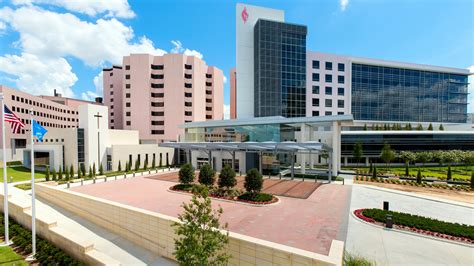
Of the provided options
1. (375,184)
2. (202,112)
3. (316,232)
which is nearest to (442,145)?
(375,184)

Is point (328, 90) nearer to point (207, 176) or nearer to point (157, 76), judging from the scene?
point (207, 176)

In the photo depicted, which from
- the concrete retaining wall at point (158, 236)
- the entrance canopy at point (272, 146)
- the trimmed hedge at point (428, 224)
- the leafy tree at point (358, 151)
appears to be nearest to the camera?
the concrete retaining wall at point (158, 236)

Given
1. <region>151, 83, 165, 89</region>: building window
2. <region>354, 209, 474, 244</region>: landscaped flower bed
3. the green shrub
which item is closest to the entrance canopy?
the green shrub

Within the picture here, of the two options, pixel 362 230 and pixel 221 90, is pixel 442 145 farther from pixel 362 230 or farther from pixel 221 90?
pixel 221 90

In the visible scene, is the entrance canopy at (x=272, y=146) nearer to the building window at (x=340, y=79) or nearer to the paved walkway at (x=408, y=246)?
the paved walkway at (x=408, y=246)

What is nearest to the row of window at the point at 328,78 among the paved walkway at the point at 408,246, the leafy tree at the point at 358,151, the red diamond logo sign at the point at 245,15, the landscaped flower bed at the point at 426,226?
the leafy tree at the point at 358,151

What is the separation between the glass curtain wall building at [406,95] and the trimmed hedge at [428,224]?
141ft

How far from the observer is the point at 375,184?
1047 inches

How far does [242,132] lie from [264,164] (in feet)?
19.7

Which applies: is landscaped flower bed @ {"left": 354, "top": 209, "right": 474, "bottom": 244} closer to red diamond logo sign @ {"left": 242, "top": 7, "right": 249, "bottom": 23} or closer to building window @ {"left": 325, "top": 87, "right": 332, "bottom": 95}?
building window @ {"left": 325, "top": 87, "right": 332, "bottom": 95}

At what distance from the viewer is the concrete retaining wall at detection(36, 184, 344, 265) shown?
761cm

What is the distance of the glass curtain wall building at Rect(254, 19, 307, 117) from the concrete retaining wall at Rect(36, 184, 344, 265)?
34.1 m

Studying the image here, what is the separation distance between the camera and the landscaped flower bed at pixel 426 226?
1211 centimetres

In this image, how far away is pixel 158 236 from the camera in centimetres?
1123
